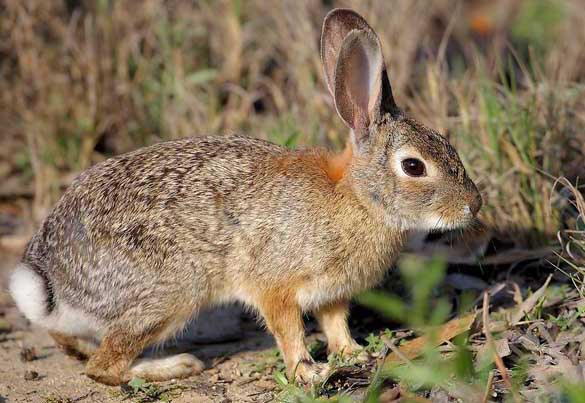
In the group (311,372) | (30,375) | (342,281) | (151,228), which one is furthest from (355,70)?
(30,375)

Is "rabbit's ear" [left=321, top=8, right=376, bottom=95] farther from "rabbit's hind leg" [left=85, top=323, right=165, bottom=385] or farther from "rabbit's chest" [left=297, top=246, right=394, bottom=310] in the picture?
"rabbit's hind leg" [left=85, top=323, right=165, bottom=385]

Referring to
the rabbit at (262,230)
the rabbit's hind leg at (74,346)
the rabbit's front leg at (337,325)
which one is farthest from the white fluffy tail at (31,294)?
the rabbit's front leg at (337,325)

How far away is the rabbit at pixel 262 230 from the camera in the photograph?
4180 mm

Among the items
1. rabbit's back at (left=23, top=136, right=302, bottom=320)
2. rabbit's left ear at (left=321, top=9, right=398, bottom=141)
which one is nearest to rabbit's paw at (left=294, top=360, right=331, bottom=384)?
rabbit's back at (left=23, top=136, right=302, bottom=320)

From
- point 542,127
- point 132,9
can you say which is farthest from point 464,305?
point 132,9

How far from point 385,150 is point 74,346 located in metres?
1.99

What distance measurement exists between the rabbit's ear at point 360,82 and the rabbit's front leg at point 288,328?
2.88ft

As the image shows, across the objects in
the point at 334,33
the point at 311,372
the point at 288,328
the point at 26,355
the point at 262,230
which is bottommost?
the point at 26,355

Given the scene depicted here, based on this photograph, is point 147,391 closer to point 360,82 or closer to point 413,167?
point 413,167

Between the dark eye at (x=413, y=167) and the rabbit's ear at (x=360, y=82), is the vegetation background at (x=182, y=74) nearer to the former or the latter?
the rabbit's ear at (x=360, y=82)

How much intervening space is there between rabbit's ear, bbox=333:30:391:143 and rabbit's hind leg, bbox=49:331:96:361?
6.02 ft

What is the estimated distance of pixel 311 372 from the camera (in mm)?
4180

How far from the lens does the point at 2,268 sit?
5855 mm

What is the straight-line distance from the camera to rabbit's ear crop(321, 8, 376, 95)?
427 cm
